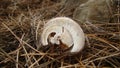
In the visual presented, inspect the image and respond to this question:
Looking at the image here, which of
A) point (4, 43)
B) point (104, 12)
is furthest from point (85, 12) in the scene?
point (4, 43)

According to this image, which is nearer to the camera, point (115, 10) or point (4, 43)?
point (4, 43)

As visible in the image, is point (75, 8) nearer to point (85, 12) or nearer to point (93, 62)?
point (85, 12)

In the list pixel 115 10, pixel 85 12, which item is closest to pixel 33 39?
pixel 85 12

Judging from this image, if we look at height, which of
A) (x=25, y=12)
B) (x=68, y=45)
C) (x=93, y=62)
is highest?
(x=25, y=12)

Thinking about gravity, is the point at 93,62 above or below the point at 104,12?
below

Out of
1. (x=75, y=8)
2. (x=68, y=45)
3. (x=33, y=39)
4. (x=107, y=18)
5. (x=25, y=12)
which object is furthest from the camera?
(x=25, y=12)

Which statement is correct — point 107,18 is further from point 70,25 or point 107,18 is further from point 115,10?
point 70,25

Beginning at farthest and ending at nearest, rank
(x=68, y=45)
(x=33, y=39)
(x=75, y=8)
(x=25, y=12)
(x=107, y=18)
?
(x=25, y=12) → (x=75, y=8) → (x=107, y=18) → (x=33, y=39) → (x=68, y=45)
